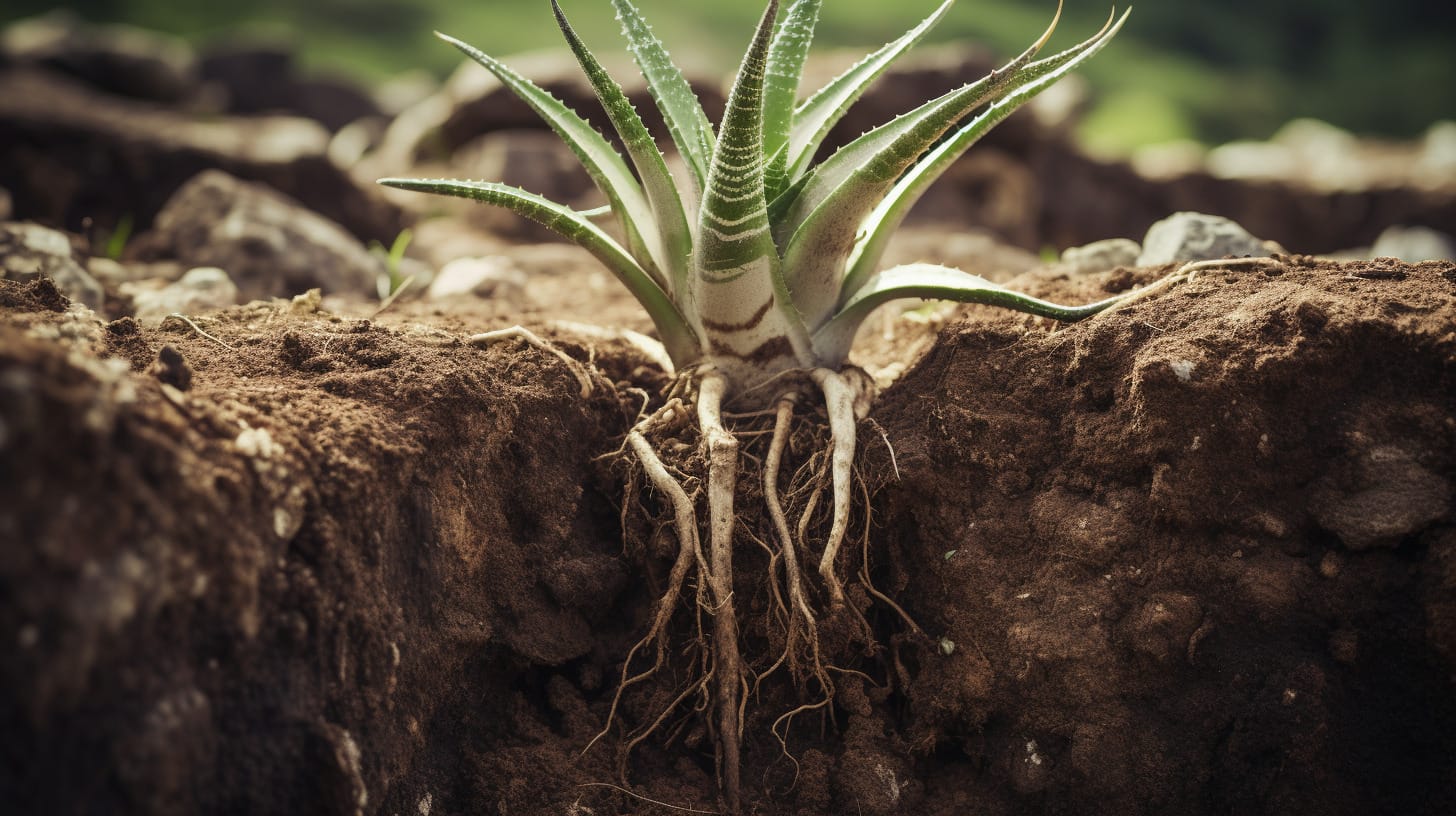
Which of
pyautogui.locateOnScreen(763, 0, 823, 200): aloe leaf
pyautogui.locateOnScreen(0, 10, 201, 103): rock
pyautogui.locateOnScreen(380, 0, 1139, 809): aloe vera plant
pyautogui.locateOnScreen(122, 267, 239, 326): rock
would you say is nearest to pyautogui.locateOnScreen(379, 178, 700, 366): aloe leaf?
pyautogui.locateOnScreen(380, 0, 1139, 809): aloe vera plant

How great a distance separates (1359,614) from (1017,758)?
23.4 inches

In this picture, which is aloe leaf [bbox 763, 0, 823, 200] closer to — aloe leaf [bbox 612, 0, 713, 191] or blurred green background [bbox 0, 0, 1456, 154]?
aloe leaf [bbox 612, 0, 713, 191]

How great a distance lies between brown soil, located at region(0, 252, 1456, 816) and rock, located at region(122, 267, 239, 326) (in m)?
0.76

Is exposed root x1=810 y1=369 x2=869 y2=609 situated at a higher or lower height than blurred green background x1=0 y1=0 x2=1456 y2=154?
lower

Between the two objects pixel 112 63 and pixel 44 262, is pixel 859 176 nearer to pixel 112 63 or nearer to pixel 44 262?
pixel 44 262

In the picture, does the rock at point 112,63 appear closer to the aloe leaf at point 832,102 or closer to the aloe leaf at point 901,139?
the aloe leaf at point 832,102

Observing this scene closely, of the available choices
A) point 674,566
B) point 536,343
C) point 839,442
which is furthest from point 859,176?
point 674,566

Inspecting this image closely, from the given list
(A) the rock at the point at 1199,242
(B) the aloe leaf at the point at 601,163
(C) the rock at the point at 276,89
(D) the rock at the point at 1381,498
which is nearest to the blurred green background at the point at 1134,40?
(C) the rock at the point at 276,89

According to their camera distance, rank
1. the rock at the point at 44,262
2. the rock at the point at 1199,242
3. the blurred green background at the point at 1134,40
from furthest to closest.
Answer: the blurred green background at the point at 1134,40 < the rock at the point at 44,262 < the rock at the point at 1199,242

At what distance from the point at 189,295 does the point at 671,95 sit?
1.47 meters

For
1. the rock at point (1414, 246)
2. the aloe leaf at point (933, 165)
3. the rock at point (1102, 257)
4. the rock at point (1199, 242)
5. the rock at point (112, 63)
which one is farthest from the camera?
the rock at point (112, 63)

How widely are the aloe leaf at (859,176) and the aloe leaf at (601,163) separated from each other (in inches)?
12.1

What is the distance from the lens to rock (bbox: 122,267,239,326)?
8.58 feet

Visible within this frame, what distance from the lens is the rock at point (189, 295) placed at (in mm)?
2615
